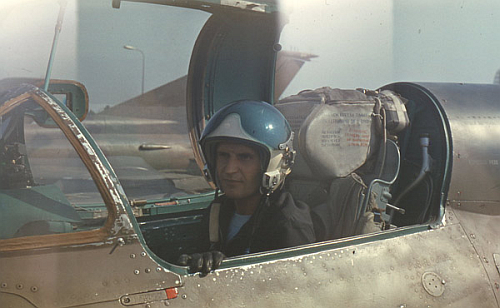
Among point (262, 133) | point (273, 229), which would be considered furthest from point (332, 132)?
point (273, 229)

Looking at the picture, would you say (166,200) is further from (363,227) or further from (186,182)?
(186,182)

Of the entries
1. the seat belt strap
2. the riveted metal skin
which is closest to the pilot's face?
the seat belt strap

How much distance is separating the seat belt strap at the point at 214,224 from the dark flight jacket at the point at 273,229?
0.03m

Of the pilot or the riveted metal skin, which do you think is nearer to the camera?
the riveted metal skin

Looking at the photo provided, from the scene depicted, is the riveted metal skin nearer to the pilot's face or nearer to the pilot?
the pilot

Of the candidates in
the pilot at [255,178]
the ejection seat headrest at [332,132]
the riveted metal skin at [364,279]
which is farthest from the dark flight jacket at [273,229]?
the ejection seat headrest at [332,132]

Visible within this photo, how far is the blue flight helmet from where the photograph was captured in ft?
5.53

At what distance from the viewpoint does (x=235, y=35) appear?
2932 mm

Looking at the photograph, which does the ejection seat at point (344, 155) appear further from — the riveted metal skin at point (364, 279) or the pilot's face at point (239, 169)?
the pilot's face at point (239, 169)

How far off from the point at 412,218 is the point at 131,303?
57.8 inches

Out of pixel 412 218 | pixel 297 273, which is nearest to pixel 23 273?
pixel 297 273

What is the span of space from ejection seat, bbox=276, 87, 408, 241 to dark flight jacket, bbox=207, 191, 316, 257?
288mm

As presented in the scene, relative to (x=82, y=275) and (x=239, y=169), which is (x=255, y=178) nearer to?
(x=239, y=169)

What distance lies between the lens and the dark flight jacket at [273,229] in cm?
166
